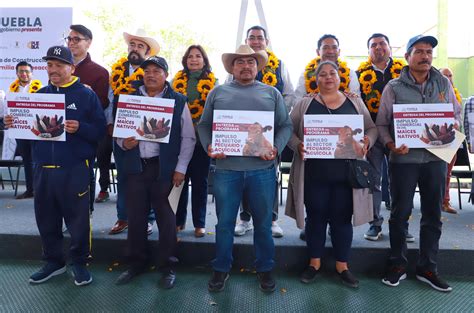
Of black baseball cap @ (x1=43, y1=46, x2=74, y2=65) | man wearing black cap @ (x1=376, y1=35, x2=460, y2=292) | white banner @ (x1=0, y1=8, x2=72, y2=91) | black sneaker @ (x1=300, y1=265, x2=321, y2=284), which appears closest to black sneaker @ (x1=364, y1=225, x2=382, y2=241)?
man wearing black cap @ (x1=376, y1=35, x2=460, y2=292)

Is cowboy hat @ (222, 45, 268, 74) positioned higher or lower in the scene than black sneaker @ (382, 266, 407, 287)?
higher

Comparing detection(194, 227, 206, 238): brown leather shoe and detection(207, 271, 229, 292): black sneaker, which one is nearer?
detection(207, 271, 229, 292): black sneaker

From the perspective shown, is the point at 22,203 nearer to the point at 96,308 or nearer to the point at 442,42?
the point at 96,308

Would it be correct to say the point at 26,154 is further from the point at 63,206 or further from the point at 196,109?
the point at 196,109

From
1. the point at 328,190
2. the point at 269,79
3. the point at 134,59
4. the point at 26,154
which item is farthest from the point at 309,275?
the point at 26,154

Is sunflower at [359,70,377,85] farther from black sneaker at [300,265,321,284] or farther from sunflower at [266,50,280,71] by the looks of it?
black sneaker at [300,265,321,284]

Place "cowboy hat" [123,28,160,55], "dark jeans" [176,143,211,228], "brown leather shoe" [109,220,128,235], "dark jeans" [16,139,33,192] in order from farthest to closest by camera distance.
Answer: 1. "dark jeans" [16,139,33,192]
2. "cowboy hat" [123,28,160,55]
3. "brown leather shoe" [109,220,128,235]
4. "dark jeans" [176,143,211,228]

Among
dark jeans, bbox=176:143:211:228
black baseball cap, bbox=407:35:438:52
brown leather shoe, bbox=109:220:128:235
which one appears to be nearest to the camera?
black baseball cap, bbox=407:35:438:52

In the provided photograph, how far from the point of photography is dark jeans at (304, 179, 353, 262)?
8.84 ft

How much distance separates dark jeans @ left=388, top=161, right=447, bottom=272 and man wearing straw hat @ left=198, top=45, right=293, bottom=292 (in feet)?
2.97

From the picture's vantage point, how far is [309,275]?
2854mm

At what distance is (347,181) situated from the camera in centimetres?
267

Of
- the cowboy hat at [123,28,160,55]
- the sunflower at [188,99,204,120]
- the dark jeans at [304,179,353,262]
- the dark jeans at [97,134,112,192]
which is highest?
the cowboy hat at [123,28,160,55]

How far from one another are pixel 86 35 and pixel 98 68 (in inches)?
11.9
